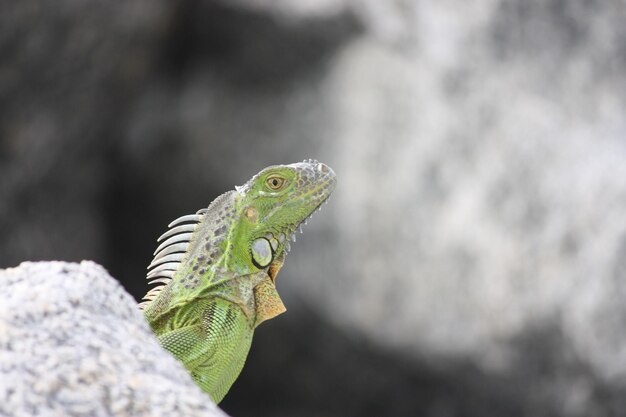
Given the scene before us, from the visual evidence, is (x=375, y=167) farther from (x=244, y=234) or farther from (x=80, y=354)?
(x=80, y=354)

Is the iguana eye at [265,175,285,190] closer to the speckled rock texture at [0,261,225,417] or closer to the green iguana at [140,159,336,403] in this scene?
the green iguana at [140,159,336,403]

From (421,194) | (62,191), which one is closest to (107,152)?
(62,191)

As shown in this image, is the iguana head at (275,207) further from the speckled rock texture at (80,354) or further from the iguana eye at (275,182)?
the speckled rock texture at (80,354)

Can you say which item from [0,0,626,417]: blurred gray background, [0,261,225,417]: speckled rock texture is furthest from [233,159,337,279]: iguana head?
[0,0,626,417]: blurred gray background

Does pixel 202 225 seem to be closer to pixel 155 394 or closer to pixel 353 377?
pixel 155 394

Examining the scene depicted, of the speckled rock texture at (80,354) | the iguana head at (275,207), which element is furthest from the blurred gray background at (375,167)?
the speckled rock texture at (80,354)

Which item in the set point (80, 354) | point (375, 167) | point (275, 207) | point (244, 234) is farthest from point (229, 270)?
point (375, 167)
